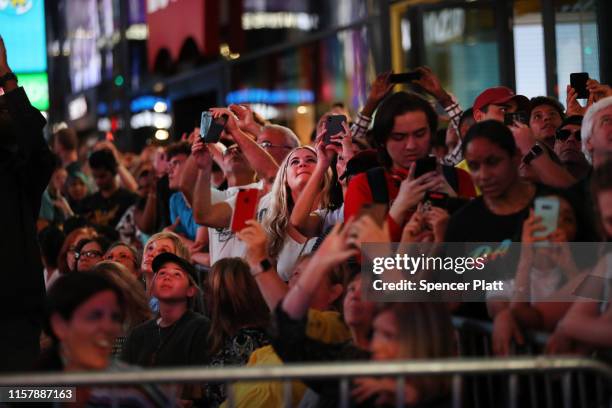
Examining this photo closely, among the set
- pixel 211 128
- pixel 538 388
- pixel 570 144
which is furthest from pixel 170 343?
pixel 538 388

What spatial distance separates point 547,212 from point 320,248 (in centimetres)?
85

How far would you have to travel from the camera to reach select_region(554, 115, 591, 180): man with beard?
22.1ft

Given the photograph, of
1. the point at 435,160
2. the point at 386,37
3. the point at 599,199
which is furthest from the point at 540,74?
the point at 599,199

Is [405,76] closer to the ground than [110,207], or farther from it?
farther from it

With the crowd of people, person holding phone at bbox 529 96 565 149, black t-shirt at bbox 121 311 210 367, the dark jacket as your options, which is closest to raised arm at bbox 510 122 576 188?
the crowd of people

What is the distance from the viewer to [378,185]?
6.08 metres

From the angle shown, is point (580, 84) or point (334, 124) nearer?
point (334, 124)

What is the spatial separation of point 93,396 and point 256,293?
2.47m

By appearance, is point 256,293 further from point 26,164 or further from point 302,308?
point 302,308

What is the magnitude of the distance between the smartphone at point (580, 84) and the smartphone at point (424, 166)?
93.1 inches

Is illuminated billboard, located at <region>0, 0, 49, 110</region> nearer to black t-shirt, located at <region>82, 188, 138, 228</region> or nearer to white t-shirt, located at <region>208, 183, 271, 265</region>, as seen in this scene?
black t-shirt, located at <region>82, 188, 138, 228</region>

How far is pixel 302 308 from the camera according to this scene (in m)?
5.14

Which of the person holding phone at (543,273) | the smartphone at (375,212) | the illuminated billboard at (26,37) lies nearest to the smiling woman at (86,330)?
the smartphone at (375,212)

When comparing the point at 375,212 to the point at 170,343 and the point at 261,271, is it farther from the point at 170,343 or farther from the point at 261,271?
the point at 170,343
